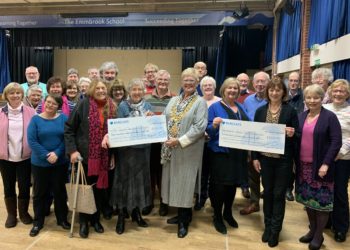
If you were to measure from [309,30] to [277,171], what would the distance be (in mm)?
3998

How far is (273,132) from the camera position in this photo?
257 cm

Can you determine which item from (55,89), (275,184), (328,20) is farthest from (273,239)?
(328,20)

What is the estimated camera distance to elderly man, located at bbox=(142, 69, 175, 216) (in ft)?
10.4

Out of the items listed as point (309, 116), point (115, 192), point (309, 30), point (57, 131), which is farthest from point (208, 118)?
point (309, 30)

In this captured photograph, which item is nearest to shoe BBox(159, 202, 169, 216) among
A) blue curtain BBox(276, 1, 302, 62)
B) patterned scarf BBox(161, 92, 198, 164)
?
patterned scarf BBox(161, 92, 198, 164)

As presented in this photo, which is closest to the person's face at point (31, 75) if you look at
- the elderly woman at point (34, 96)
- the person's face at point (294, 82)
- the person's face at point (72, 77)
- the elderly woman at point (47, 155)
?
the person's face at point (72, 77)

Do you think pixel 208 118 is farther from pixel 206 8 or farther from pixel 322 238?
pixel 206 8

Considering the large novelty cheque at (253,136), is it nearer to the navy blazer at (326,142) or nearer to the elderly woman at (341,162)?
the navy blazer at (326,142)

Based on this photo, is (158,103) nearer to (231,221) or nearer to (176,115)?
(176,115)

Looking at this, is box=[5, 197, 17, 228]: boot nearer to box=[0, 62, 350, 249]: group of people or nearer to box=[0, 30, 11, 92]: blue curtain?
box=[0, 62, 350, 249]: group of people

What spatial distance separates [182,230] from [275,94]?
1.41 metres

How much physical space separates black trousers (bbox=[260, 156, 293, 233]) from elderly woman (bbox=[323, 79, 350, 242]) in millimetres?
465

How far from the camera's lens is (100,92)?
2.69 meters

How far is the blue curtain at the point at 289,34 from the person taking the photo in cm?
622
